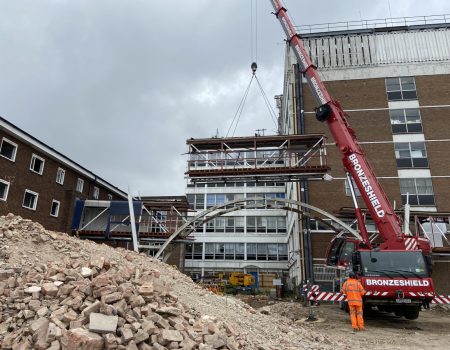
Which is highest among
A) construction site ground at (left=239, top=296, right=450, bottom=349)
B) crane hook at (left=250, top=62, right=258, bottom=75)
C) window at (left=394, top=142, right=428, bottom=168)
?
crane hook at (left=250, top=62, right=258, bottom=75)

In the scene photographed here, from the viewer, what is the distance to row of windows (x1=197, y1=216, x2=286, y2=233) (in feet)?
165

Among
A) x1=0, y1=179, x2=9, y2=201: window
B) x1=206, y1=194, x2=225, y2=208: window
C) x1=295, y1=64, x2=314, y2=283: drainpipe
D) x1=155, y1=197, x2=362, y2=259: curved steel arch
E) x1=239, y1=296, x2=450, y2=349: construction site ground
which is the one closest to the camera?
x1=239, y1=296, x2=450, y2=349: construction site ground

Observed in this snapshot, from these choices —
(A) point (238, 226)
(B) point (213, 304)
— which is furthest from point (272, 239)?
(B) point (213, 304)

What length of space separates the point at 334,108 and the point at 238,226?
3550 cm

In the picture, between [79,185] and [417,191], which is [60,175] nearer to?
[79,185]

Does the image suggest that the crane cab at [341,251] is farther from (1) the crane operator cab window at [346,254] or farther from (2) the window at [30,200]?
(2) the window at [30,200]

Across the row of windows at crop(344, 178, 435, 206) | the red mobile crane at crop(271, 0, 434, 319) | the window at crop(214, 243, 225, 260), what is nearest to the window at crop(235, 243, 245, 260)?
the window at crop(214, 243, 225, 260)

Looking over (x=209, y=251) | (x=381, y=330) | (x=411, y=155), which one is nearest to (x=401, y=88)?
(x=411, y=155)

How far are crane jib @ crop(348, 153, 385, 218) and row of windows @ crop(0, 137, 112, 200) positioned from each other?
1946cm

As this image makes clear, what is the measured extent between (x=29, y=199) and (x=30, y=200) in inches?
3.9

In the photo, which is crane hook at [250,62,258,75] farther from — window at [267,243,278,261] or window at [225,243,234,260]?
window at [225,243,234,260]

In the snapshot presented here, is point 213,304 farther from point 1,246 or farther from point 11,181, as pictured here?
point 11,181

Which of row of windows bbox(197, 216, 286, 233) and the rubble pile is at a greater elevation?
row of windows bbox(197, 216, 286, 233)

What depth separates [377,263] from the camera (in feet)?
43.3
